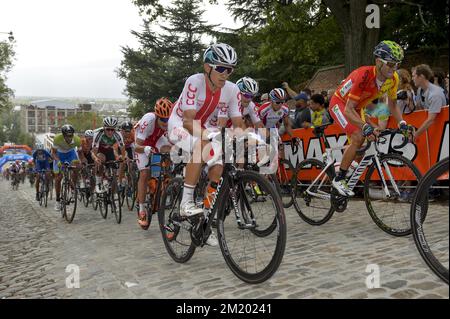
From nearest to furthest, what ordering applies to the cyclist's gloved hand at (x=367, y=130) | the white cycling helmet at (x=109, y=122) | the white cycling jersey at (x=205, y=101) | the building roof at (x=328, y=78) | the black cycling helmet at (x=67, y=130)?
the white cycling jersey at (x=205, y=101) < the cyclist's gloved hand at (x=367, y=130) < the white cycling helmet at (x=109, y=122) < the black cycling helmet at (x=67, y=130) < the building roof at (x=328, y=78)

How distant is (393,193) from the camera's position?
5.28m

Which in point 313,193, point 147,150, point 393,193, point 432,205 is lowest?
point 313,193

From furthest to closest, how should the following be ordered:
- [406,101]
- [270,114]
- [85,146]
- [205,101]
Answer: [85,146]
[270,114]
[406,101]
[205,101]

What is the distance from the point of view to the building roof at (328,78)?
1989 cm

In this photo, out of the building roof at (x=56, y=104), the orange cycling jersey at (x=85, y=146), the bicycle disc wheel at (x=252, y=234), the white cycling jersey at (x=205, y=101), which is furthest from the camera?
the building roof at (x=56, y=104)

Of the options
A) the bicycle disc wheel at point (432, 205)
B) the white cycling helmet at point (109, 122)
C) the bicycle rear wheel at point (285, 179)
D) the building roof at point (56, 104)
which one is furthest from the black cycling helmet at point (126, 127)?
the building roof at point (56, 104)

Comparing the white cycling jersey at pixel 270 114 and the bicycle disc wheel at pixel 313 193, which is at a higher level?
the white cycling jersey at pixel 270 114

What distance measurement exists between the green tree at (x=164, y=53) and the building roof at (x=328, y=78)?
15.6m

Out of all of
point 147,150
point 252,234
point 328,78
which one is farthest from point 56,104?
point 252,234

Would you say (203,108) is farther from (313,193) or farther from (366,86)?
(313,193)

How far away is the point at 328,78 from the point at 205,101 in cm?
1668

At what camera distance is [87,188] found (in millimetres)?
10305

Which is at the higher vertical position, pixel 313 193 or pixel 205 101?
pixel 205 101

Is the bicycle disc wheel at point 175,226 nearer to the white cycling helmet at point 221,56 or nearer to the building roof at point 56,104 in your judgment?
the white cycling helmet at point 221,56
